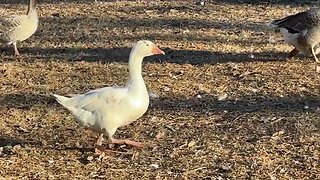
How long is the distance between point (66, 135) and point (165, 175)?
1.35 m

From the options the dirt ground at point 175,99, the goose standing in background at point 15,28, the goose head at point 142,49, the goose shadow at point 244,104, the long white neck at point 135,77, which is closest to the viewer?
the dirt ground at point 175,99

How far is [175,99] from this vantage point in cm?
727

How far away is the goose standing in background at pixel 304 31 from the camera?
855cm

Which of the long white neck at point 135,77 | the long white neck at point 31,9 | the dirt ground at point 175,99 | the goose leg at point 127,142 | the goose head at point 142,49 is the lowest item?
the dirt ground at point 175,99

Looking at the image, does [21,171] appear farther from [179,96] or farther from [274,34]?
[274,34]

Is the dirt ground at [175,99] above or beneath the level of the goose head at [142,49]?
beneath

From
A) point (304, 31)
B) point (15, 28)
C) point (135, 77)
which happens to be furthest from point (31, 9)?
point (135, 77)

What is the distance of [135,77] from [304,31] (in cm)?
367

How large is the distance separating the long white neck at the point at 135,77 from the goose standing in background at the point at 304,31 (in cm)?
352

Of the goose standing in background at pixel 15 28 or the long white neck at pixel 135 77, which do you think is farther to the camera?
the goose standing in background at pixel 15 28

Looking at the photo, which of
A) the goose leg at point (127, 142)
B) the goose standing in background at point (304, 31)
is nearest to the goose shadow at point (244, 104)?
the goose leg at point (127, 142)

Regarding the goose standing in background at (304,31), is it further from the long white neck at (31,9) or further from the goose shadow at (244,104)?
the long white neck at (31,9)

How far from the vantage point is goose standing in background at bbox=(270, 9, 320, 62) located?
8547 millimetres

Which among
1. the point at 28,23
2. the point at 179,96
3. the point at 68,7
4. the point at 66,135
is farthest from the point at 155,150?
the point at 68,7
